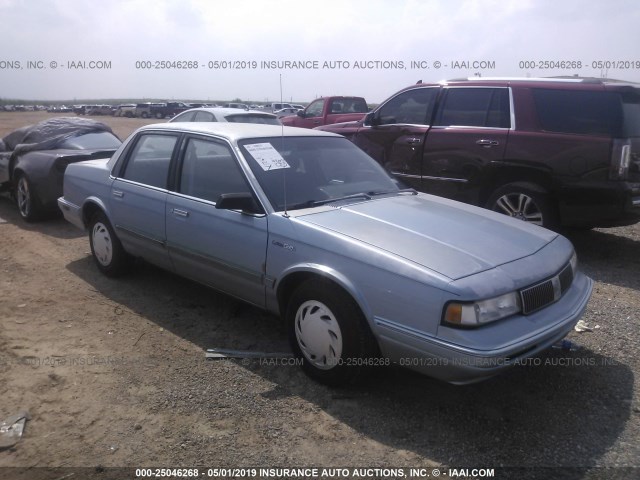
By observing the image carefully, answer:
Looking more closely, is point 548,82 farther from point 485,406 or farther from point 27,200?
point 27,200

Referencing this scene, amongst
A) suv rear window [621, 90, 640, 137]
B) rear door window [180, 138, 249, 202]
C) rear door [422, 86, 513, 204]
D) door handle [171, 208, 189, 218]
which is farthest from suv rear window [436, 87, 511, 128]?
door handle [171, 208, 189, 218]

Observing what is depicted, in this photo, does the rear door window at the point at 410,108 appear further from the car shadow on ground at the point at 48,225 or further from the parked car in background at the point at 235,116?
the car shadow on ground at the point at 48,225

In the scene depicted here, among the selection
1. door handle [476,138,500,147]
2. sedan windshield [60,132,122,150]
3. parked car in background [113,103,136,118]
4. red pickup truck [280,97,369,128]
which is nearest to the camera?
door handle [476,138,500,147]

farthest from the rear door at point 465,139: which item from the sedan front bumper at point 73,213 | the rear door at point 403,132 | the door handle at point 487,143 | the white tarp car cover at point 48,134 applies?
the white tarp car cover at point 48,134

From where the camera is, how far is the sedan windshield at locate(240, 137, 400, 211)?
3789 millimetres

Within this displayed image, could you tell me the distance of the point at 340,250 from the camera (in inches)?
125

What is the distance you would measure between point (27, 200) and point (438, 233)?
6421 millimetres

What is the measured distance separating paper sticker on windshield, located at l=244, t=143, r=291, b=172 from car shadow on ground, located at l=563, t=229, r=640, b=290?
137 inches

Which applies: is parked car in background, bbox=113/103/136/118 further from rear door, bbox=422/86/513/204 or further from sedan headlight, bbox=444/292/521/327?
sedan headlight, bbox=444/292/521/327

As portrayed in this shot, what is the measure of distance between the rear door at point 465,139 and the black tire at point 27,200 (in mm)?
5286

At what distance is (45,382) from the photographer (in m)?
3.48

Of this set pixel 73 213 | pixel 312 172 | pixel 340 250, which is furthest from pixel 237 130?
pixel 73 213

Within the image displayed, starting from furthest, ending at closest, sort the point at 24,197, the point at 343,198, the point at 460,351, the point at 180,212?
the point at 24,197
the point at 180,212
the point at 343,198
the point at 460,351

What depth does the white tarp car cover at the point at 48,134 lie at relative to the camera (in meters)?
7.96
